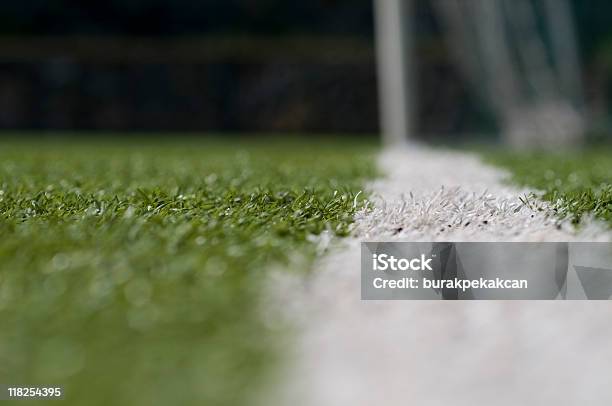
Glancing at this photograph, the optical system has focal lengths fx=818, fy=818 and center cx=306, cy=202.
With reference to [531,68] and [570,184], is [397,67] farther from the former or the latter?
[570,184]

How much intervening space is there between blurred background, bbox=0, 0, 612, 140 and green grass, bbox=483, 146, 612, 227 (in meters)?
7.48

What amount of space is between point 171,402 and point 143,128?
10590 mm

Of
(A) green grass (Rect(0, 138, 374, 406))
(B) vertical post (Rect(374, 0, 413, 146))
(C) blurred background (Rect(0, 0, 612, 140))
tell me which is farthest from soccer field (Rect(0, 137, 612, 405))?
(C) blurred background (Rect(0, 0, 612, 140))

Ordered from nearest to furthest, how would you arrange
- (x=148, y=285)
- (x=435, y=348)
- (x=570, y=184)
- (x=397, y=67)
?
(x=435, y=348), (x=148, y=285), (x=570, y=184), (x=397, y=67)

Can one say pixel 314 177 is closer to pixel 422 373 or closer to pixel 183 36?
pixel 422 373

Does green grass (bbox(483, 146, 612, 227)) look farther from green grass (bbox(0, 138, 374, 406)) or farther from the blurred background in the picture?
the blurred background

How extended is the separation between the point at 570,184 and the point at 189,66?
9.31 m

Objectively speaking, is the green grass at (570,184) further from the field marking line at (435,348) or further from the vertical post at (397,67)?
the vertical post at (397,67)

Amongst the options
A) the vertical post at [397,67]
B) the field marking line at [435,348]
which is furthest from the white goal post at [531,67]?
the field marking line at [435,348]

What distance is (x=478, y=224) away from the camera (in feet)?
5.57

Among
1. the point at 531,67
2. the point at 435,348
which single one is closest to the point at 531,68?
the point at 531,67

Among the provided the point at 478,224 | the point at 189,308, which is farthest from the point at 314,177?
the point at 189,308

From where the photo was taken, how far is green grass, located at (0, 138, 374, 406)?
36.0 inches

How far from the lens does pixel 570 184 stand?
2.55 metres
